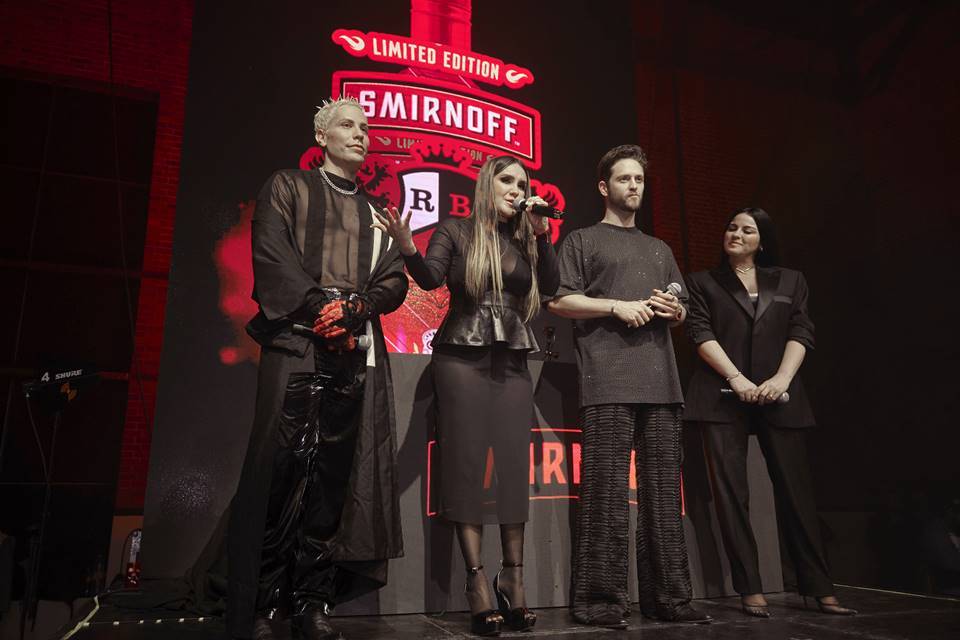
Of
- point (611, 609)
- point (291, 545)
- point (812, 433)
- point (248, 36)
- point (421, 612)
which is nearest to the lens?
point (291, 545)

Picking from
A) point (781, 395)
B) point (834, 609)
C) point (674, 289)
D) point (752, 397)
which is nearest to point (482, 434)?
point (674, 289)

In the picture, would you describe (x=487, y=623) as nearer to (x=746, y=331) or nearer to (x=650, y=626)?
(x=650, y=626)

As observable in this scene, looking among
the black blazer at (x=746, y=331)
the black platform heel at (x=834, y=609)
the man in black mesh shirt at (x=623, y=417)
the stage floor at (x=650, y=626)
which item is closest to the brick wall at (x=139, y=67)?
the stage floor at (x=650, y=626)

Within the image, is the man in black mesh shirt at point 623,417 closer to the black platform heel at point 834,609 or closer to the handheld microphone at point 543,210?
the handheld microphone at point 543,210

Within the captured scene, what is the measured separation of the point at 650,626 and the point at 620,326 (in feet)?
3.20

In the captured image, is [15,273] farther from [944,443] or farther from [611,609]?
[944,443]

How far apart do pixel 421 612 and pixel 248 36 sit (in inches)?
147

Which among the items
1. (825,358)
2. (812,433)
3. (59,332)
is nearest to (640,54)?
(825,358)

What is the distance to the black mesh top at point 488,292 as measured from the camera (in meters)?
2.16

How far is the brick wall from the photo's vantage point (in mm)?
5902

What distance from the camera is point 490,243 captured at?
88.3 inches

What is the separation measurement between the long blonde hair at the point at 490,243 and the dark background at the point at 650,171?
86.2 inches

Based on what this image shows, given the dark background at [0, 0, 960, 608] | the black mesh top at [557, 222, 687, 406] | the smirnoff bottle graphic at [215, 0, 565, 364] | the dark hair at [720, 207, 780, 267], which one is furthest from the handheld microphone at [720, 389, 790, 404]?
the smirnoff bottle graphic at [215, 0, 565, 364]

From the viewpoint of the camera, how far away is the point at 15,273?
592cm
